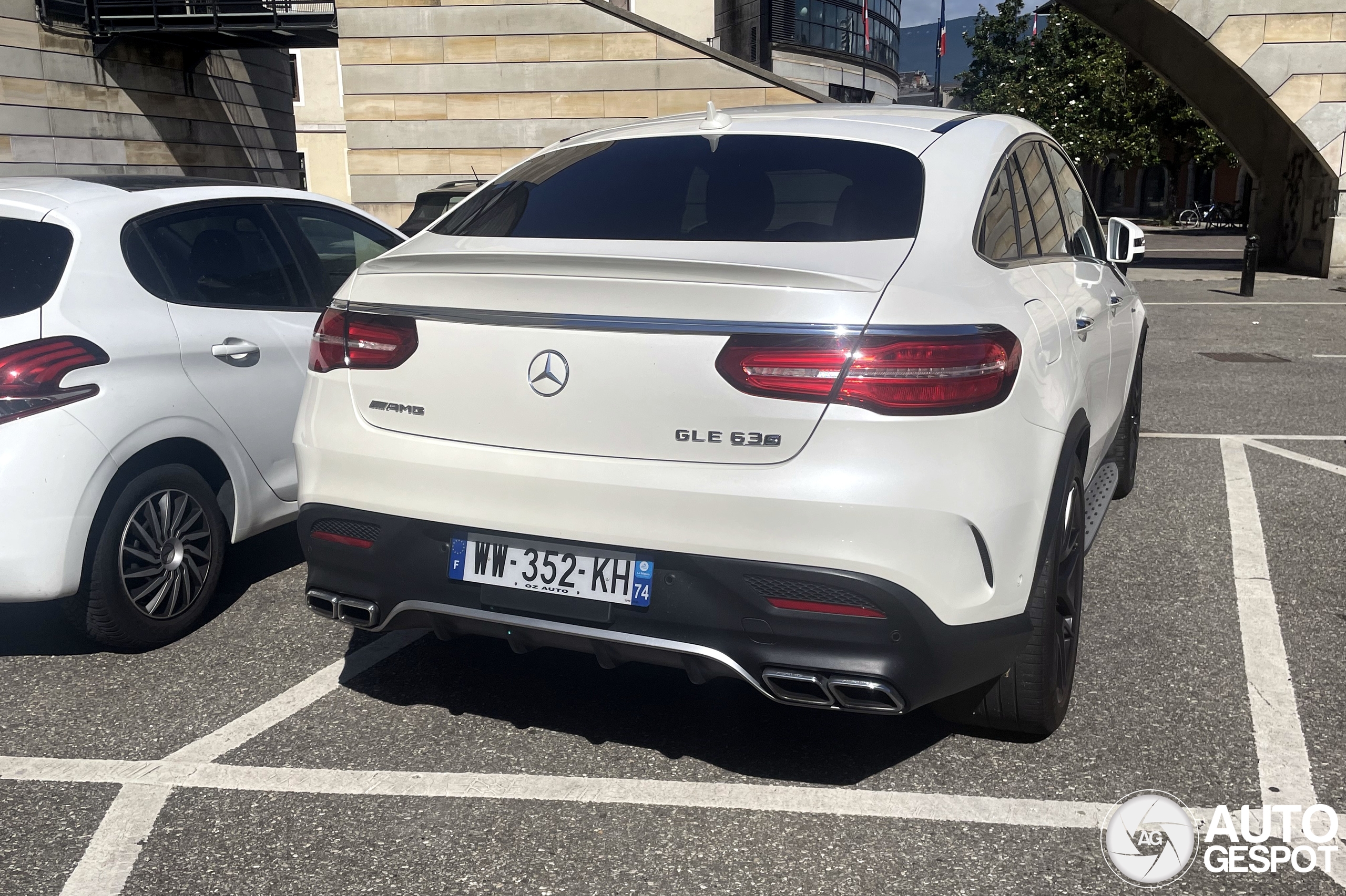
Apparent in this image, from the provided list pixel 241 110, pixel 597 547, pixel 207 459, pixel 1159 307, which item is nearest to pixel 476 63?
pixel 241 110

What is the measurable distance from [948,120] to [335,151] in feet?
152

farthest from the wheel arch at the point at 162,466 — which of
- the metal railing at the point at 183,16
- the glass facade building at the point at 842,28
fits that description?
the glass facade building at the point at 842,28

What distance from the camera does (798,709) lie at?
138 inches

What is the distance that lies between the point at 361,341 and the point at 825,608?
1.36 meters

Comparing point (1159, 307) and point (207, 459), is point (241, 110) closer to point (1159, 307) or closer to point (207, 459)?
point (1159, 307)

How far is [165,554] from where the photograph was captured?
4043 millimetres

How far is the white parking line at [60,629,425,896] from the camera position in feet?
8.67

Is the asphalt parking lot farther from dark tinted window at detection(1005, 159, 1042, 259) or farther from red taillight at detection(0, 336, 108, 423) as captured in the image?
dark tinted window at detection(1005, 159, 1042, 259)

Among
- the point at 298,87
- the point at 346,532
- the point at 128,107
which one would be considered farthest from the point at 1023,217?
the point at 298,87

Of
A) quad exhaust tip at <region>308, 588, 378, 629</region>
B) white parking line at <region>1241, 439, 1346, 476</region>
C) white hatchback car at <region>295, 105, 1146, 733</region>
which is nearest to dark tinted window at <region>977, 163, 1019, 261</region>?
white hatchback car at <region>295, 105, 1146, 733</region>

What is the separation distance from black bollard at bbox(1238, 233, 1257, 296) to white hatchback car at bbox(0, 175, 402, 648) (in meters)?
16.4

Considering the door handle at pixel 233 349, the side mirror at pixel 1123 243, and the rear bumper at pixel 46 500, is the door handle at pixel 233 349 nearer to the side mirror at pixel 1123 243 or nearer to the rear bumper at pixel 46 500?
the rear bumper at pixel 46 500

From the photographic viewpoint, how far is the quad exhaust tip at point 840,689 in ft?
8.67

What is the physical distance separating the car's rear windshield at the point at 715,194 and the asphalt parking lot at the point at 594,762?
1.37 metres
